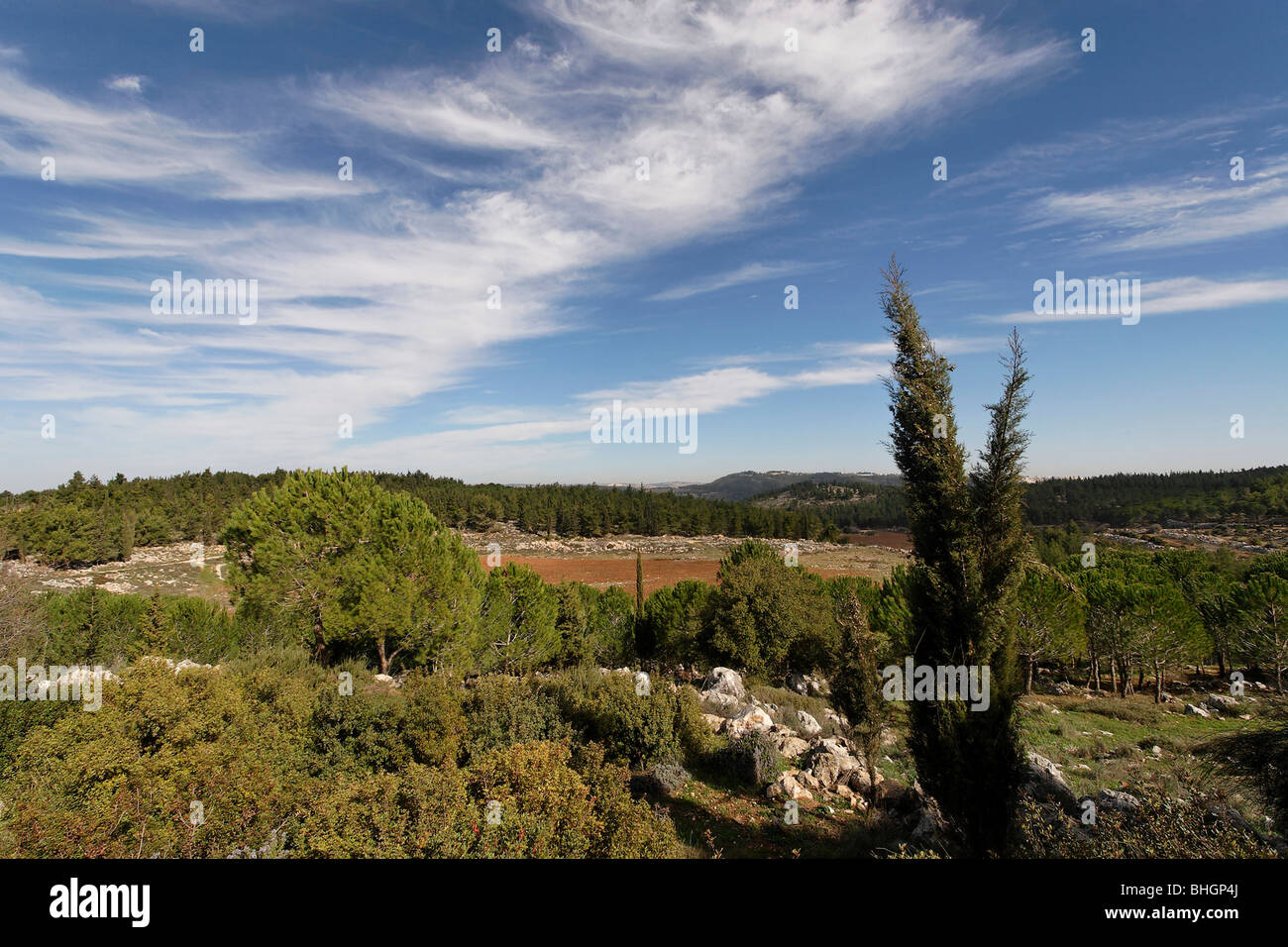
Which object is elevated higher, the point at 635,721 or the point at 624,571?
the point at 635,721

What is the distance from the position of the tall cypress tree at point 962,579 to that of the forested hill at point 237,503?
92564 mm

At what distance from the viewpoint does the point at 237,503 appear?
75125 mm

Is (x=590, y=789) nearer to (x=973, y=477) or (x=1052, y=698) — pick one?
(x=973, y=477)

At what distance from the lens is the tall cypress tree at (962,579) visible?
9.77 metres

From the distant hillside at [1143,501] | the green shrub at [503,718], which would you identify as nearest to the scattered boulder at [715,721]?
the green shrub at [503,718]

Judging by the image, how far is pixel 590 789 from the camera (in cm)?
884

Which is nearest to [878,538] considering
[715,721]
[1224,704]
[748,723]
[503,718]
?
[1224,704]

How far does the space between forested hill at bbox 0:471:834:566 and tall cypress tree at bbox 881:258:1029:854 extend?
92564mm

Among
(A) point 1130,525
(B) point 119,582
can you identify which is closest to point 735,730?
(B) point 119,582

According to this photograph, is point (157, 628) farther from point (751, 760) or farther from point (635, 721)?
point (751, 760)

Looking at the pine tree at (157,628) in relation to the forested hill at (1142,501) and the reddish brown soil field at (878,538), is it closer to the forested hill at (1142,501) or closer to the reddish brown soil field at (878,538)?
the forested hill at (1142,501)

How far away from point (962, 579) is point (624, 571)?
67032 millimetres
